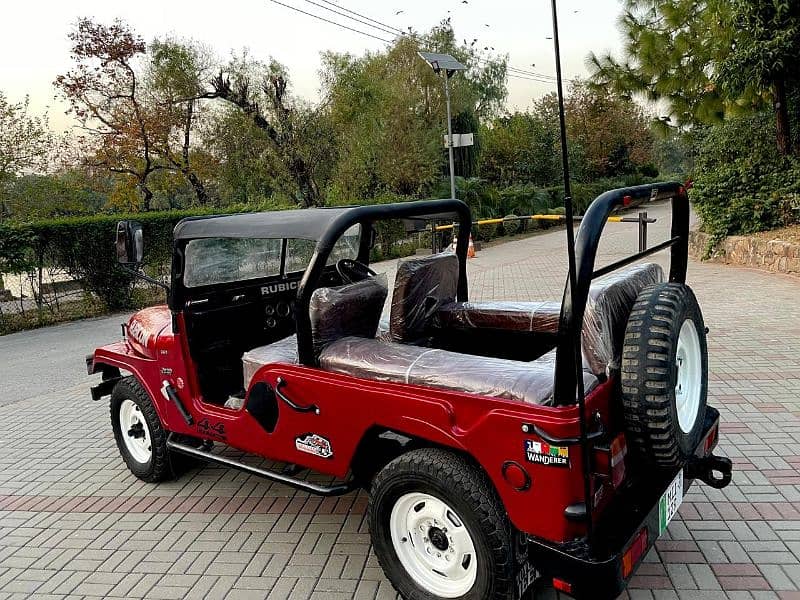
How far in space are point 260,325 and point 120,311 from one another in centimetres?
930

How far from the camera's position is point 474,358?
110 inches

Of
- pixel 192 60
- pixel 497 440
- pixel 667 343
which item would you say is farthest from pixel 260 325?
→ pixel 192 60

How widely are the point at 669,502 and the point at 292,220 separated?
2118 mm

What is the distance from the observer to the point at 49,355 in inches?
350

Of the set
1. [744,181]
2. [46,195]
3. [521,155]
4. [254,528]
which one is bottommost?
[254,528]

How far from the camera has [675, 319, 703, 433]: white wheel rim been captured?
2.78 m

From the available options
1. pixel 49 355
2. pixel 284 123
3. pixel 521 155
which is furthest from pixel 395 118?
pixel 49 355

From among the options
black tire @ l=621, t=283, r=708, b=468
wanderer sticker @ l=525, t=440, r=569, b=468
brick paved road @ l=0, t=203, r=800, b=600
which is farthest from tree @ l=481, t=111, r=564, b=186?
wanderer sticker @ l=525, t=440, r=569, b=468

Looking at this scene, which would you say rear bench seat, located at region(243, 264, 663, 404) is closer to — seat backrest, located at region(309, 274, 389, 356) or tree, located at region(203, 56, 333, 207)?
seat backrest, located at region(309, 274, 389, 356)

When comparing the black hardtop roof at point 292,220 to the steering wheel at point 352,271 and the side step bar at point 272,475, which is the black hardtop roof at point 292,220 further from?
the side step bar at point 272,475

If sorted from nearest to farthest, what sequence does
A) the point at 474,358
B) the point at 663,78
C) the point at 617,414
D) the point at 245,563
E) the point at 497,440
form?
the point at 497,440, the point at 617,414, the point at 474,358, the point at 245,563, the point at 663,78

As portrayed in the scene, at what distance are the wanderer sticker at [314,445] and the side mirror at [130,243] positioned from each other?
4.23 feet

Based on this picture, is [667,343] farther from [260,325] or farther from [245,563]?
[260,325]

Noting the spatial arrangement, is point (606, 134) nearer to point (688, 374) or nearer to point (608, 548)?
point (688, 374)
